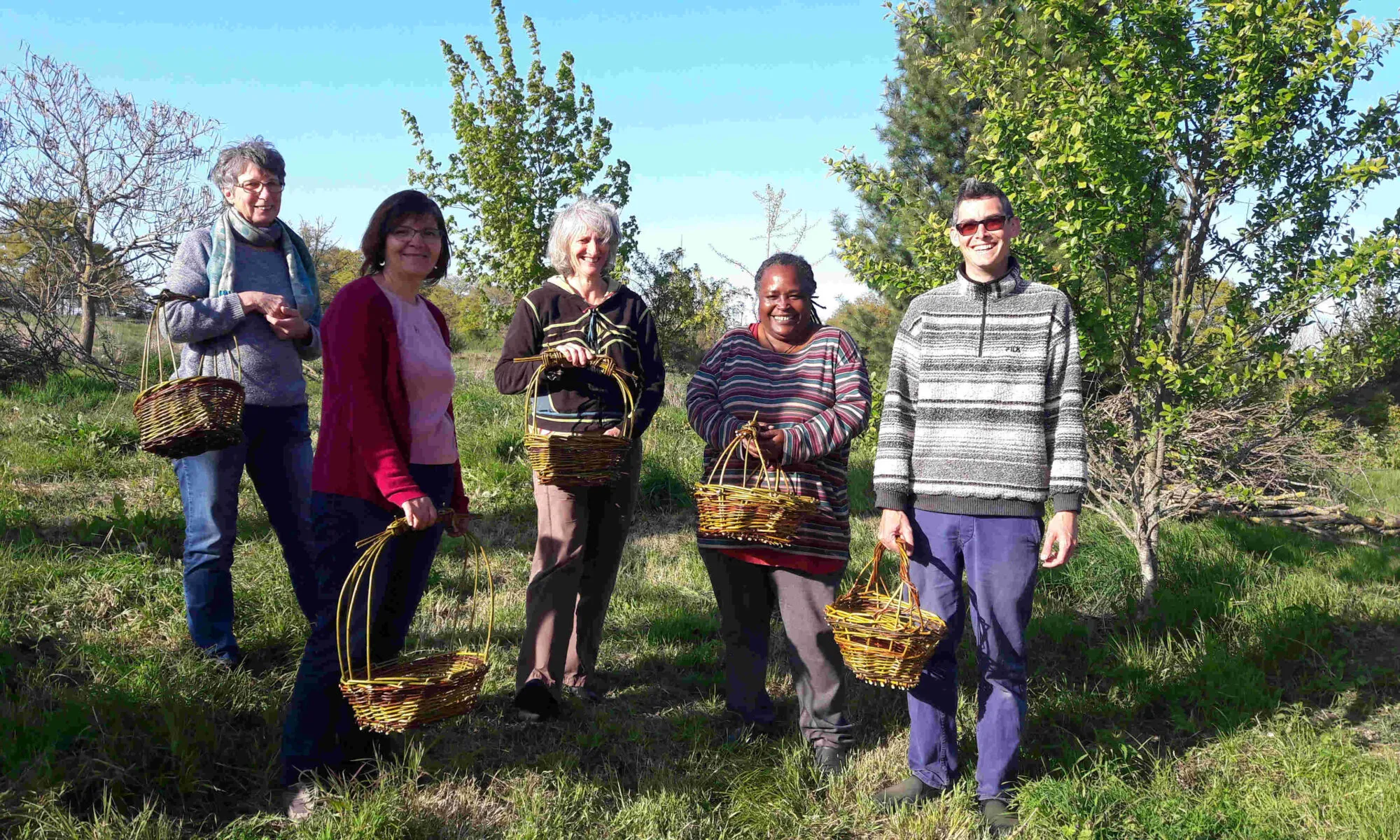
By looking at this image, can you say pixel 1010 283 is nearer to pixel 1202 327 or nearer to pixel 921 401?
pixel 921 401

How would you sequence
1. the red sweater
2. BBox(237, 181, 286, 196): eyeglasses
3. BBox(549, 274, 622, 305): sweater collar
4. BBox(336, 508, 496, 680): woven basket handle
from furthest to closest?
1. BBox(549, 274, 622, 305): sweater collar
2. BBox(237, 181, 286, 196): eyeglasses
3. the red sweater
4. BBox(336, 508, 496, 680): woven basket handle

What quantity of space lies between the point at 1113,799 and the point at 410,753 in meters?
2.36

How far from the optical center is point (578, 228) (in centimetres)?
358

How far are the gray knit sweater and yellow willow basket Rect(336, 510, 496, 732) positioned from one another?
1110 mm

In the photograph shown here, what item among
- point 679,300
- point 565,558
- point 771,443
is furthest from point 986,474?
point 679,300

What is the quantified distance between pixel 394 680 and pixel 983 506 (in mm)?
1847

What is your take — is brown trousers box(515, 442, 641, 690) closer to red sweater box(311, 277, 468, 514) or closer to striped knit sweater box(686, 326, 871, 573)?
striped knit sweater box(686, 326, 871, 573)

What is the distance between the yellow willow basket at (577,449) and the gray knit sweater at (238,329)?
3.02ft

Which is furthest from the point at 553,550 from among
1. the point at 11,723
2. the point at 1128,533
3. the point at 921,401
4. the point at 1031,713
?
the point at 1128,533

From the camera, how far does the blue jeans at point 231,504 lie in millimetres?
3490

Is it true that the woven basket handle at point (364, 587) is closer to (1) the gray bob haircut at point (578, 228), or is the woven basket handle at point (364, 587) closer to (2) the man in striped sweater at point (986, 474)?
(1) the gray bob haircut at point (578, 228)

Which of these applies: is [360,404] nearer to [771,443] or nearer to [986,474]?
[771,443]

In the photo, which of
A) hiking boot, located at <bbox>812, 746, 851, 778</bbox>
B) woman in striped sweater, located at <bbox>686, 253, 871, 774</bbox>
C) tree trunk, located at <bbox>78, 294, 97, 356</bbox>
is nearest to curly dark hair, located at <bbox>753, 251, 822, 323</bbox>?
woman in striped sweater, located at <bbox>686, 253, 871, 774</bbox>

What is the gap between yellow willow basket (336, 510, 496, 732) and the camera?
7.84 feet
